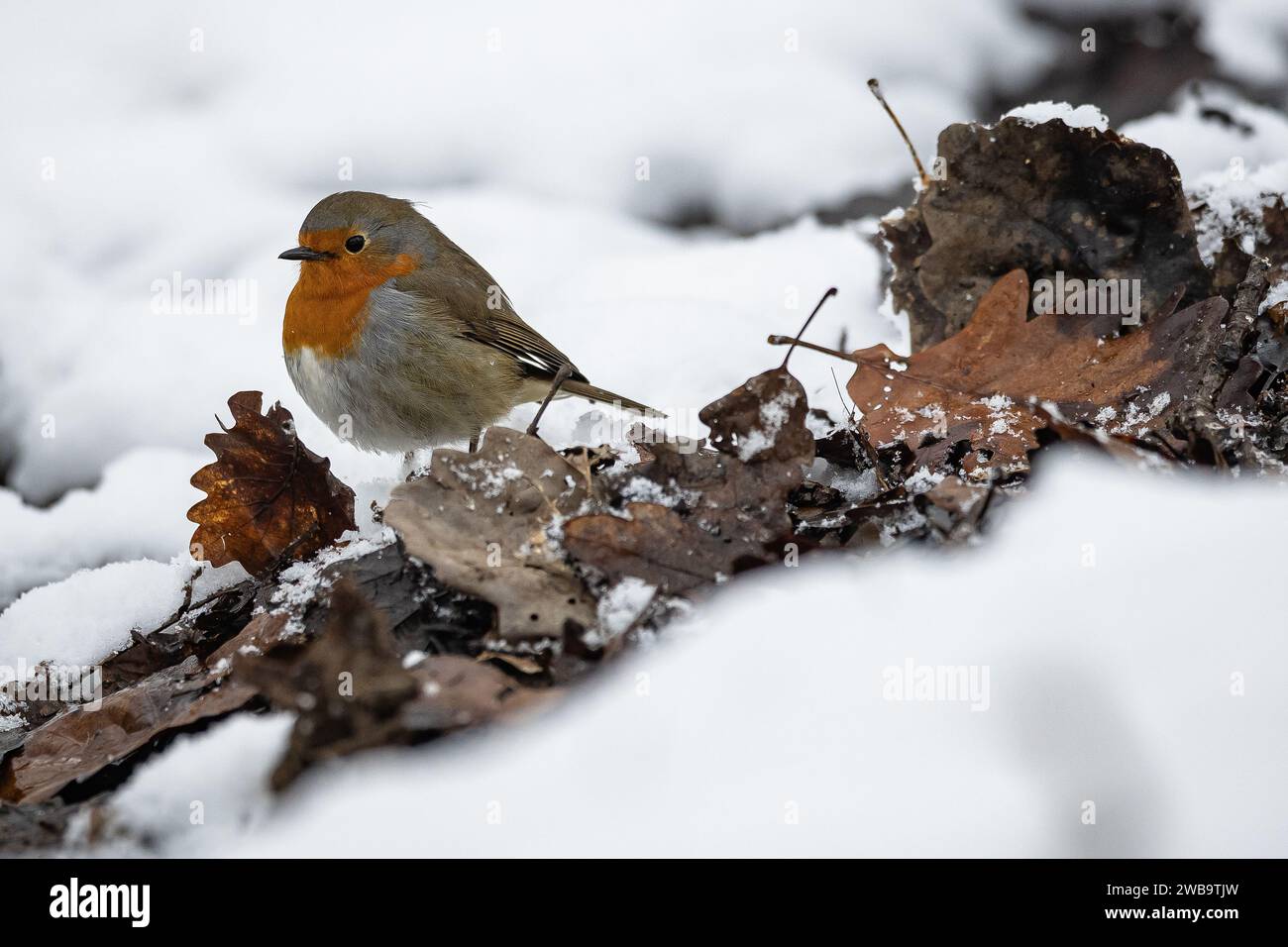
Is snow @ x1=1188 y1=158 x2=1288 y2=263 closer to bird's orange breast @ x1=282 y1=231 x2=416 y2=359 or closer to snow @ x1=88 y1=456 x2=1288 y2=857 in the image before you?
snow @ x1=88 y1=456 x2=1288 y2=857

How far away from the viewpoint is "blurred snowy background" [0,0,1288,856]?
1434 millimetres

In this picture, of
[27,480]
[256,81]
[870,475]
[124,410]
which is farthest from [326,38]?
[870,475]

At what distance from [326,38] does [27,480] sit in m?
2.57

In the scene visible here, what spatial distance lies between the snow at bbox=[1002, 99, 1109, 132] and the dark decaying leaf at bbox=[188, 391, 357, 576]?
6.67ft

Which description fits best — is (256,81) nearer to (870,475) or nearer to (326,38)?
(326,38)

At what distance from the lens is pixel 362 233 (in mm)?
3914

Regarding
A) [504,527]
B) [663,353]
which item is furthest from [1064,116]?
[504,527]

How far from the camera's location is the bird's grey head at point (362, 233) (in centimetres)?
386

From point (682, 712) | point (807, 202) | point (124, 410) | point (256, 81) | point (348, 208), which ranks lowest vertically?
point (682, 712)

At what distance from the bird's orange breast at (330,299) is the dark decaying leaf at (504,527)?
167 cm

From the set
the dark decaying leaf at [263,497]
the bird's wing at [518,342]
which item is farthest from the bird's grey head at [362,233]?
the dark decaying leaf at [263,497]

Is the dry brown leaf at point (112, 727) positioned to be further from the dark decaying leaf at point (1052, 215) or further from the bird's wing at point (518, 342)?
the dark decaying leaf at point (1052, 215)

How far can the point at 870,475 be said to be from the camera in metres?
2.56
